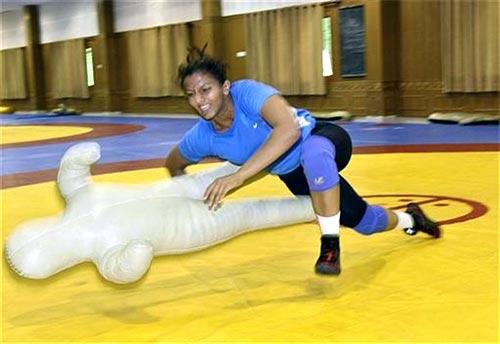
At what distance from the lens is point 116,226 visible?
2.52 meters

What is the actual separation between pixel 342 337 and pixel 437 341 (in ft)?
0.91

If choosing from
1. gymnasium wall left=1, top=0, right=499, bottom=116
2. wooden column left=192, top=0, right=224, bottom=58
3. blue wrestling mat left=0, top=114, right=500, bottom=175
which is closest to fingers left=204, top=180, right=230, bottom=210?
blue wrestling mat left=0, top=114, right=500, bottom=175

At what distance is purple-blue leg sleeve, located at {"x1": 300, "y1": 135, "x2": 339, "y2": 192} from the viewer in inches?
108

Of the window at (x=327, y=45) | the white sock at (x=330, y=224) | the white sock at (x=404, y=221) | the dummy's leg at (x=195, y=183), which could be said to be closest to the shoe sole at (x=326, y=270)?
the white sock at (x=330, y=224)

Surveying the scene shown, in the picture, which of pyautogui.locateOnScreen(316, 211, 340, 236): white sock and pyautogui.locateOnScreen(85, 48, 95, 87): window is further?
pyautogui.locateOnScreen(85, 48, 95, 87): window

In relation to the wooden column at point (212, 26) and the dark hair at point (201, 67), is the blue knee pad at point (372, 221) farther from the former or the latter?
the wooden column at point (212, 26)

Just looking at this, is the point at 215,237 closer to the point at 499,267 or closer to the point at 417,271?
the point at 417,271

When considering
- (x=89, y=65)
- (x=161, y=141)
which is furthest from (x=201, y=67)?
(x=89, y=65)

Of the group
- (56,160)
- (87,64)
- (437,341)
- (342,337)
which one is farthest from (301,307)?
(87,64)

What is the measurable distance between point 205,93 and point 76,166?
556mm

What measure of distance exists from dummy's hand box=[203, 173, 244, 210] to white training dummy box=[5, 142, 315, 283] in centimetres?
11

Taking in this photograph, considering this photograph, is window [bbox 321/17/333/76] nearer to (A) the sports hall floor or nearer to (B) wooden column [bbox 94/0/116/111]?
(B) wooden column [bbox 94/0/116/111]

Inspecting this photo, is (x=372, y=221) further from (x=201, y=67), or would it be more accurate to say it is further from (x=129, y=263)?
(x=129, y=263)

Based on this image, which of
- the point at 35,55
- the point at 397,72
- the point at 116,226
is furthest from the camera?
the point at 35,55
